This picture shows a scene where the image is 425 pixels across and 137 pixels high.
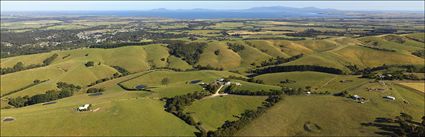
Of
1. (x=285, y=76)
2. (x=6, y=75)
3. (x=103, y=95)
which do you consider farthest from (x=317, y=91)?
(x=6, y=75)

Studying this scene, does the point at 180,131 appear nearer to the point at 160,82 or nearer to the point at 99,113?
the point at 99,113

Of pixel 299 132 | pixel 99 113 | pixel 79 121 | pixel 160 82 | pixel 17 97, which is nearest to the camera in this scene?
pixel 299 132

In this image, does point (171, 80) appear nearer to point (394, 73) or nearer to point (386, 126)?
point (394, 73)

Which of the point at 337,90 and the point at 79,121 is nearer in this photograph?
the point at 79,121

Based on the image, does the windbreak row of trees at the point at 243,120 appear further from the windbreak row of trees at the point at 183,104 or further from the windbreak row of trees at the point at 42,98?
the windbreak row of trees at the point at 42,98

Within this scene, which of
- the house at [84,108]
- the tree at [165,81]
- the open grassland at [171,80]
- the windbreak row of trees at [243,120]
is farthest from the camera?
the tree at [165,81]

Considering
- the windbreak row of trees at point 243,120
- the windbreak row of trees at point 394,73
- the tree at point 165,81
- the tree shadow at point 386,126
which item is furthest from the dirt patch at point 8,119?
the windbreak row of trees at point 394,73

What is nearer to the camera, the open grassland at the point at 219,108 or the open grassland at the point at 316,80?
the open grassland at the point at 219,108
